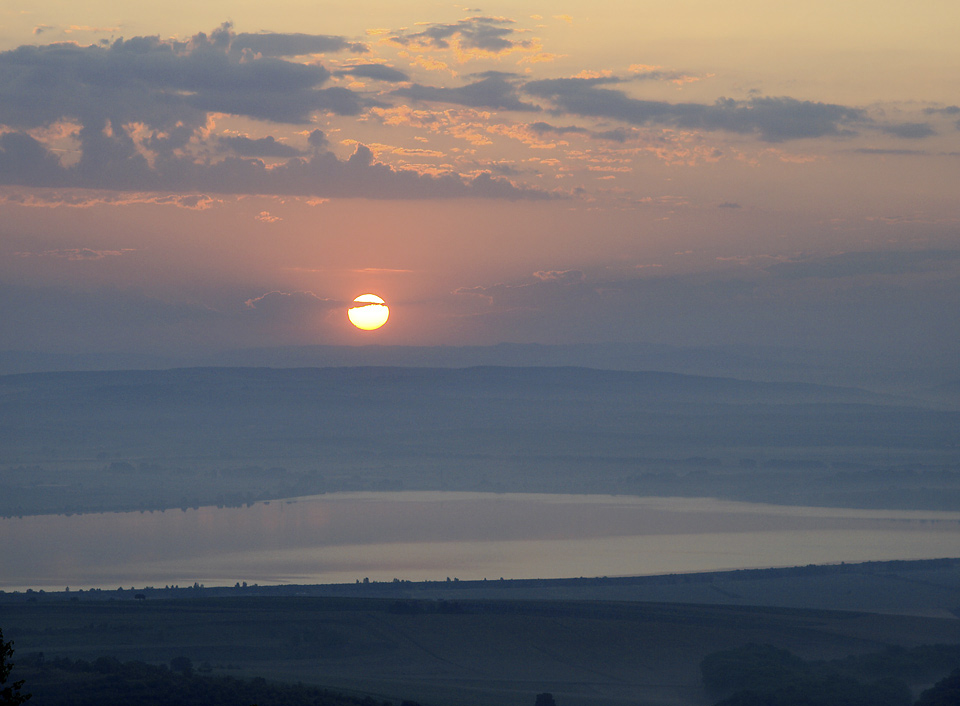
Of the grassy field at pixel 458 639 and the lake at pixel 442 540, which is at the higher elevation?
the lake at pixel 442 540

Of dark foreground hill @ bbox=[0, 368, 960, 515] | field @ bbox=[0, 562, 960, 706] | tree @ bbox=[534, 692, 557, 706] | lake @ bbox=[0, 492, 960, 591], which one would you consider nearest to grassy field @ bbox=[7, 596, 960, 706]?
field @ bbox=[0, 562, 960, 706]

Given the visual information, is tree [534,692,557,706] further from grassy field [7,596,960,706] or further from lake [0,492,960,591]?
lake [0,492,960,591]

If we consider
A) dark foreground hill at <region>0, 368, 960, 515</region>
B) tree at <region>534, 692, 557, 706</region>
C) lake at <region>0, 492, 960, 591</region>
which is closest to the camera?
tree at <region>534, 692, 557, 706</region>

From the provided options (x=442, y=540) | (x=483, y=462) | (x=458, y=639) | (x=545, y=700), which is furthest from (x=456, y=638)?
(x=483, y=462)

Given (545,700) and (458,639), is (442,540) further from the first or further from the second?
(545,700)

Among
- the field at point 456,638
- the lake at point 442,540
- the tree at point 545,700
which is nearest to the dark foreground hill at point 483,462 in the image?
the lake at point 442,540

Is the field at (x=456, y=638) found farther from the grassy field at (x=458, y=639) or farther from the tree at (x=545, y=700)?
the tree at (x=545, y=700)

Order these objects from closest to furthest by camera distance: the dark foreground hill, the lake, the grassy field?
1. the grassy field
2. the lake
3. the dark foreground hill
